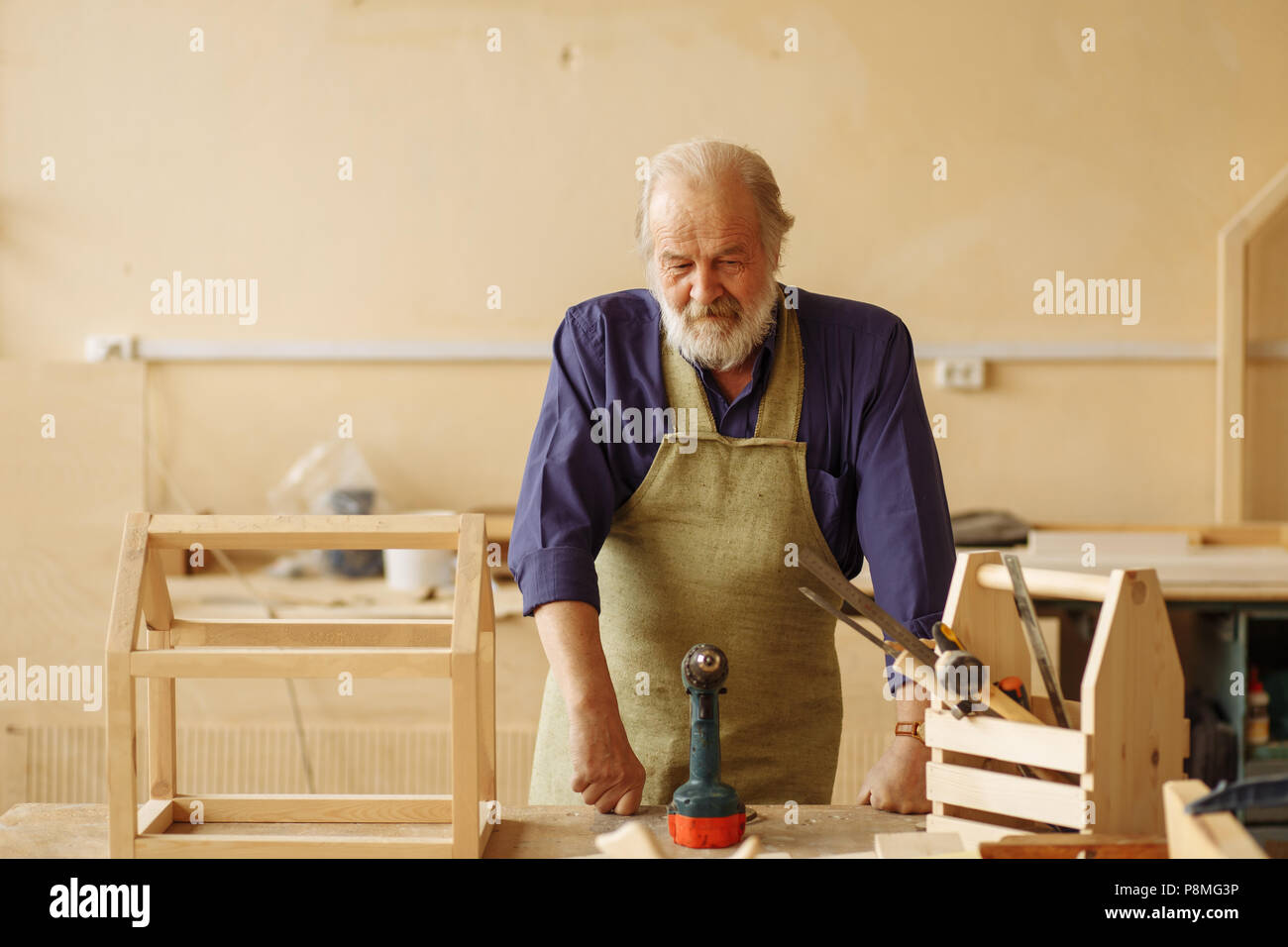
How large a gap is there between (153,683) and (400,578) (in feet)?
5.42

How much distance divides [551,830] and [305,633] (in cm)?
41

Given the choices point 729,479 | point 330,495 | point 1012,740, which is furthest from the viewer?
point 330,495

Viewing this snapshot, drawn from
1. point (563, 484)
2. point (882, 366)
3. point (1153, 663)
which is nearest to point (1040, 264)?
point (882, 366)

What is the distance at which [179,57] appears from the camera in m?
3.37

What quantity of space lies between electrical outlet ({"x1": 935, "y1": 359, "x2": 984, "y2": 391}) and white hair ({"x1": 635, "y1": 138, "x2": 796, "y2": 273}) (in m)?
1.82

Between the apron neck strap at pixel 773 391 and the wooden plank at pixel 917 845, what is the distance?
29.3 inches

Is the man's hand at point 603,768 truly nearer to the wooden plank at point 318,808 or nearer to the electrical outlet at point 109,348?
the wooden plank at point 318,808

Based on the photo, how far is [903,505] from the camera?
160 cm

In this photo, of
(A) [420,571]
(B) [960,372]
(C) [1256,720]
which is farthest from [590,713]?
(B) [960,372]

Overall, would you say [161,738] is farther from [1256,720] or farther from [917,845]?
[1256,720]

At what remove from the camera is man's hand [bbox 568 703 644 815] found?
137 centimetres

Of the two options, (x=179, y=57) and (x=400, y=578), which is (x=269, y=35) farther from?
(x=400, y=578)

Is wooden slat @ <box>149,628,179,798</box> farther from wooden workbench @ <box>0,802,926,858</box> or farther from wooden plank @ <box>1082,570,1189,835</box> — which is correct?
wooden plank @ <box>1082,570,1189,835</box>

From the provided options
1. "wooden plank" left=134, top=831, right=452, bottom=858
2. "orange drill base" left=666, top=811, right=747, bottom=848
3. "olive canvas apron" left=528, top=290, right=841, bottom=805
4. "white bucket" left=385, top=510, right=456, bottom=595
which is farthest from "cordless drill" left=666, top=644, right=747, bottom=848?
"white bucket" left=385, top=510, right=456, bottom=595
